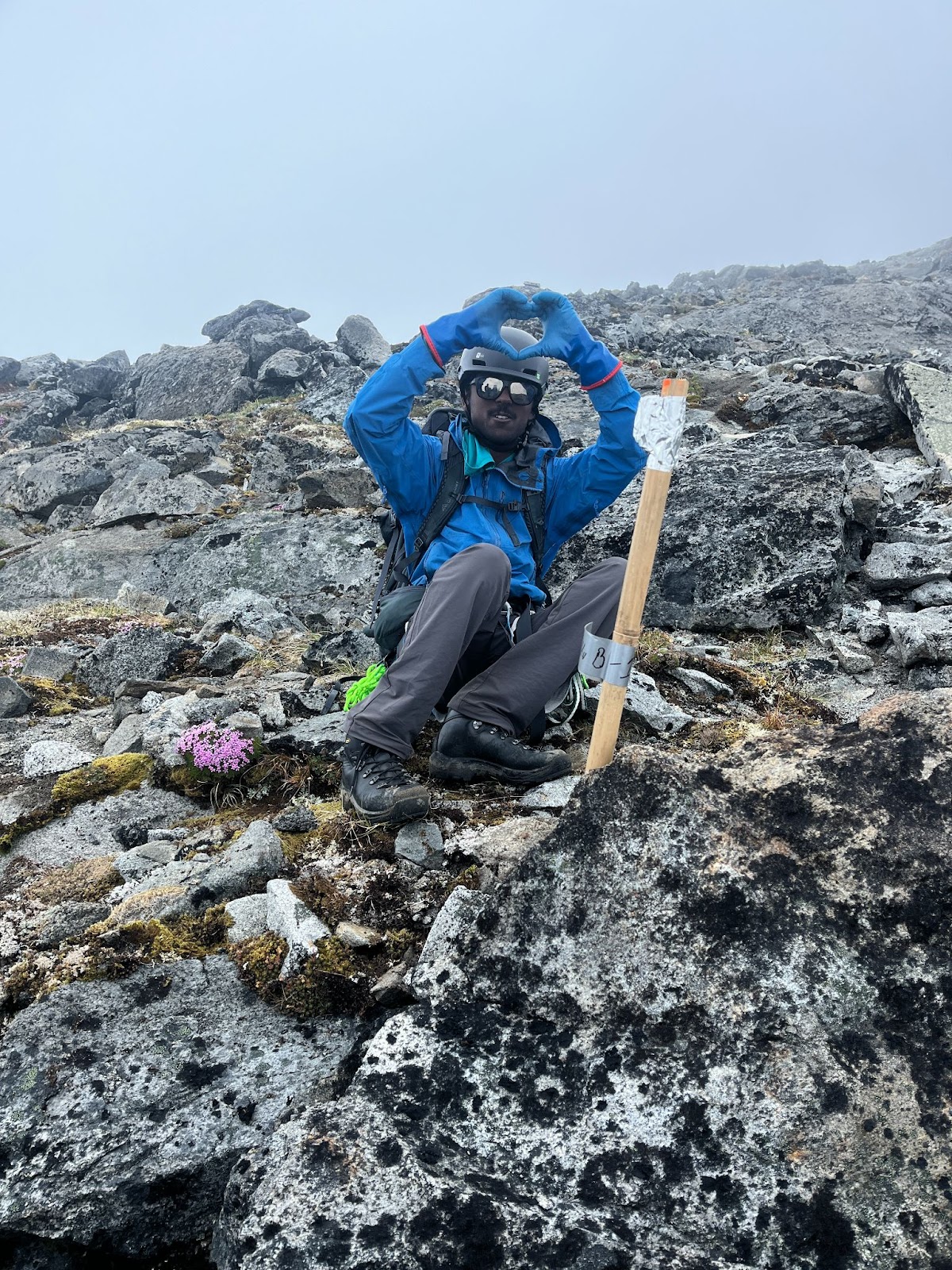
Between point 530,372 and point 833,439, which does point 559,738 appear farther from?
point 833,439

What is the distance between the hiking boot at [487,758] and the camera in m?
5.21

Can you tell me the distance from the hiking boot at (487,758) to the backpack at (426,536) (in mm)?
→ 1014

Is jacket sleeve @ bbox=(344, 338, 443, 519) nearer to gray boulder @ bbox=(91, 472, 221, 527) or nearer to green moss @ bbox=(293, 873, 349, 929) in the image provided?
green moss @ bbox=(293, 873, 349, 929)

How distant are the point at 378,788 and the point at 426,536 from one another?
224 centimetres

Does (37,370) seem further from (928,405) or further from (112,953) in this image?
(112,953)

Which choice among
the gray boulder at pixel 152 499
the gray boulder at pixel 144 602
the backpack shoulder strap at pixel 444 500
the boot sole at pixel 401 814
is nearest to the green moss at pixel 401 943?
the boot sole at pixel 401 814

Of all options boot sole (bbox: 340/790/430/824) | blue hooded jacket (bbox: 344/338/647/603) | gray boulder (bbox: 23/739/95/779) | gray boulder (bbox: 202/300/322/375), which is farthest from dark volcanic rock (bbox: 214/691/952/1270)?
gray boulder (bbox: 202/300/322/375)

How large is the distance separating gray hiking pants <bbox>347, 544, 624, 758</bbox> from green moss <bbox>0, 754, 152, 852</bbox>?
2.07 m

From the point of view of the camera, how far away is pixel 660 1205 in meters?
2.25

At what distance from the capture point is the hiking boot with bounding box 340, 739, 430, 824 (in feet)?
14.9

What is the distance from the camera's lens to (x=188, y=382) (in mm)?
34594

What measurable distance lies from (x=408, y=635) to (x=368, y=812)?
1.23 metres

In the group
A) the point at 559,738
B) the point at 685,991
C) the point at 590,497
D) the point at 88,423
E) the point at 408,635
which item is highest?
the point at 88,423

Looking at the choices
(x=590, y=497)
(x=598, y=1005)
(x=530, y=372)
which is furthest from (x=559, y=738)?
(x=598, y=1005)
